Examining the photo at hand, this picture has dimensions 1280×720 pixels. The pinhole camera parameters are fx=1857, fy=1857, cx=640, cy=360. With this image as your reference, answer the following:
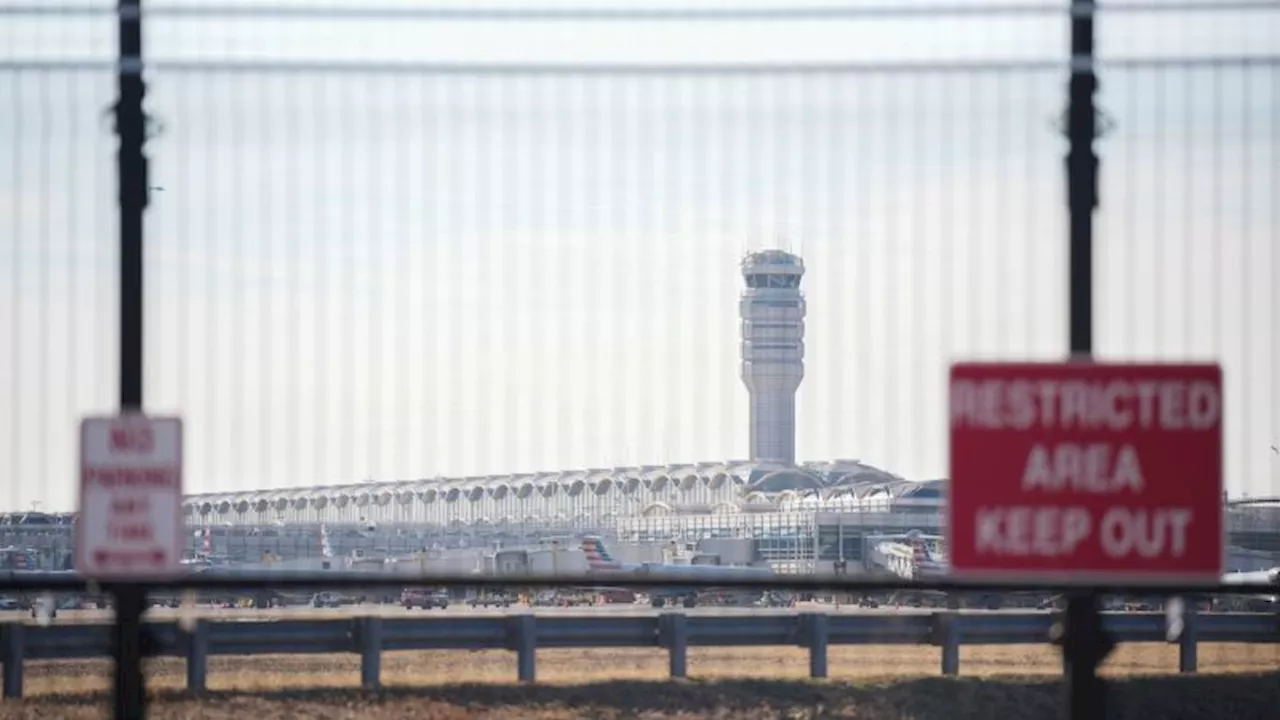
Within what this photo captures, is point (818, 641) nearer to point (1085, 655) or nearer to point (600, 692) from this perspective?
point (600, 692)

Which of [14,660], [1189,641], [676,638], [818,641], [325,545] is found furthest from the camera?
[1189,641]

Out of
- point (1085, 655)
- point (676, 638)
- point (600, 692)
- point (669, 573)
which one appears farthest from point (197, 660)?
point (1085, 655)

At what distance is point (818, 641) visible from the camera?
52.6 feet

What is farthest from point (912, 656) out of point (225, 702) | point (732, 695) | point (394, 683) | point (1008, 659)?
point (225, 702)

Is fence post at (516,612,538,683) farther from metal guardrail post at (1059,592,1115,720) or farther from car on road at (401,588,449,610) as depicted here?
car on road at (401,588,449,610)

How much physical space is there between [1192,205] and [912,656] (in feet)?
45.6

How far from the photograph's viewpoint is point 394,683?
564 inches

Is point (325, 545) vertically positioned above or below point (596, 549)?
above

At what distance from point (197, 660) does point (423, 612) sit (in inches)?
548

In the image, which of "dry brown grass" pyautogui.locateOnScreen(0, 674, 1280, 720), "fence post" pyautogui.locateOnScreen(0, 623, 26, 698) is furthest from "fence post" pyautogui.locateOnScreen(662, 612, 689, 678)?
"fence post" pyautogui.locateOnScreen(0, 623, 26, 698)

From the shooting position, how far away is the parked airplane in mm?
8094

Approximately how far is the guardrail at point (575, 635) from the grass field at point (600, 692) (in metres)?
0.27

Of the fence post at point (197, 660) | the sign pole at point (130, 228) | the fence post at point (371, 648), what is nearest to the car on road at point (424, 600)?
the fence post at point (371, 648)

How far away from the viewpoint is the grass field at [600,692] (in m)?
13.2
